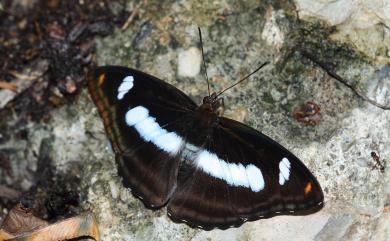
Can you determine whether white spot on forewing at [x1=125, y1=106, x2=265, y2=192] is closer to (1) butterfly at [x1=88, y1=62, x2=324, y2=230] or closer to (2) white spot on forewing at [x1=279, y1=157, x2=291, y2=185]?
(1) butterfly at [x1=88, y1=62, x2=324, y2=230]

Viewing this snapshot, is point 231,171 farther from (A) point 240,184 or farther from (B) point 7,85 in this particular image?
(B) point 7,85

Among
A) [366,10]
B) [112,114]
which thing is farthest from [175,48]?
[366,10]

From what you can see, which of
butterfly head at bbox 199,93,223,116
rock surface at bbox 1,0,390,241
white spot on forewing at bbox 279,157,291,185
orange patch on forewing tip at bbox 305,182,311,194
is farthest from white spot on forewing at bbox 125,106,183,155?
orange patch on forewing tip at bbox 305,182,311,194

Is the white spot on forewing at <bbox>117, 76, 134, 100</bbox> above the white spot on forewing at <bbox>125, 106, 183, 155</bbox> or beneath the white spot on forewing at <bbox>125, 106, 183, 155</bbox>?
above

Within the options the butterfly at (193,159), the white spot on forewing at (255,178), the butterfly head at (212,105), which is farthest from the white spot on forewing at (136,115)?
Answer: the white spot on forewing at (255,178)

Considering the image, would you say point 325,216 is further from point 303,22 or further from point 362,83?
point 303,22

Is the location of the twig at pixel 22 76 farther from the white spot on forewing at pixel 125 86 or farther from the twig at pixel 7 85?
the white spot on forewing at pixel 125 86
